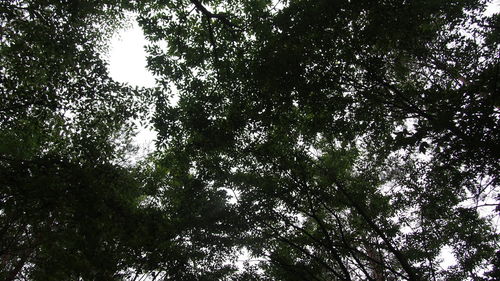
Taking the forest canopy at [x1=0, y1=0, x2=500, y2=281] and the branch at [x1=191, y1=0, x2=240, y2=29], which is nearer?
the forest canopy at [x1=0, y1=0, x2=500, y2=281]

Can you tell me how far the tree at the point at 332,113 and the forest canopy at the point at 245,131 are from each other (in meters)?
0.05

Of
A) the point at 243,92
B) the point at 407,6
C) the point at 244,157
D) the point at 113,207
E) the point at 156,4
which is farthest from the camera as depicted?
the point at 244,157

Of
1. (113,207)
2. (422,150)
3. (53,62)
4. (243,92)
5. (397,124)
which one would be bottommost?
(113,207)

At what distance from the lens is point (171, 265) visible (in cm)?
1008

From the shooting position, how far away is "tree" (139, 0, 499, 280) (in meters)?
5.58

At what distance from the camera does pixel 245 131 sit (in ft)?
29.6

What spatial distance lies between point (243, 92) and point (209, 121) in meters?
1.28

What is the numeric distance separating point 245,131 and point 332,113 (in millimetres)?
2881

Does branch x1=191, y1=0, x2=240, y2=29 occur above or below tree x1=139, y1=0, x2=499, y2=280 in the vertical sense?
above

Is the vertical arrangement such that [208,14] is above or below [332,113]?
above

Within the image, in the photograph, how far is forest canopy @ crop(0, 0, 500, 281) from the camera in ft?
15.6

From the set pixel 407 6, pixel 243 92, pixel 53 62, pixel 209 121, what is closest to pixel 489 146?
pixel 407 6

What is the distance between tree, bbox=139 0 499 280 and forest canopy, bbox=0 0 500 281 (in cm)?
5

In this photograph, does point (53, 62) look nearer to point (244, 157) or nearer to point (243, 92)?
point (243, 92)
